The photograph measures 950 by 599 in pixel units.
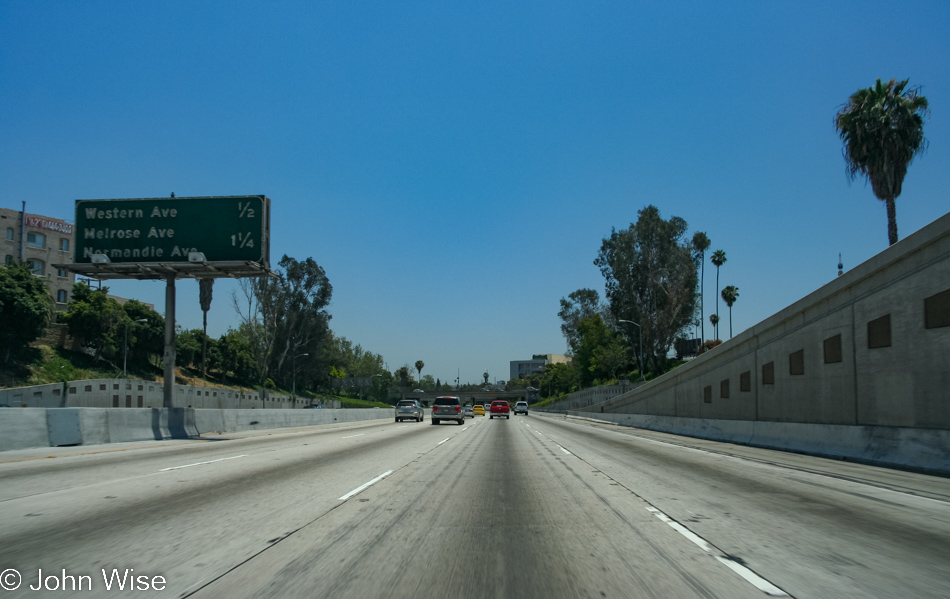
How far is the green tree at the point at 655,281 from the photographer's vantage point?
6788 cm

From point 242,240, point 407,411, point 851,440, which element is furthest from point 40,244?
point 851,440

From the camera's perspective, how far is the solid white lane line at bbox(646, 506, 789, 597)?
5.25 metres

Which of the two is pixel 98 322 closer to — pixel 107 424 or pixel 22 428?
pixel 107 424

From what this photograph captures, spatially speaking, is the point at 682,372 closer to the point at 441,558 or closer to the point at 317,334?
the point at 441,558

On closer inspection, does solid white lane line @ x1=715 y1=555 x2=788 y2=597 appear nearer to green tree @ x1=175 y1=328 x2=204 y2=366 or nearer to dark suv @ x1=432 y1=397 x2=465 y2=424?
dark suv @ x1=432 y1=397 x2=465 y2=424

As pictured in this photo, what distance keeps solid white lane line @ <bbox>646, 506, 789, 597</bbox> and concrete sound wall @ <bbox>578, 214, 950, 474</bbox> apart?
9.67m

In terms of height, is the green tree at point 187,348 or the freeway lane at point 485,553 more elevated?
the green tree at point 187,348

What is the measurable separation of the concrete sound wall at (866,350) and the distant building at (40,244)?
8053cm

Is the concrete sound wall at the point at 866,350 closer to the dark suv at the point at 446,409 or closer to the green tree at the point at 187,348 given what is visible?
the dark suv at the point at 446,409

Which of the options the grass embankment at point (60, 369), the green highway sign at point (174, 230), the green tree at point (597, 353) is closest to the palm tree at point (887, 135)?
the green highway sign at point (174, 230)

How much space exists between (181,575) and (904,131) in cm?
3798

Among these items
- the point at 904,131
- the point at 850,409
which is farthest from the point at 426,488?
the point at 904,131

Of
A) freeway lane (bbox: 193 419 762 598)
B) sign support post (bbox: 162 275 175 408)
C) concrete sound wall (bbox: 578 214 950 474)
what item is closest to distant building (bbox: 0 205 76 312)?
sign support post (bbox: 162 275 175 408)

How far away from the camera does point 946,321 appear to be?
50.1 ft
